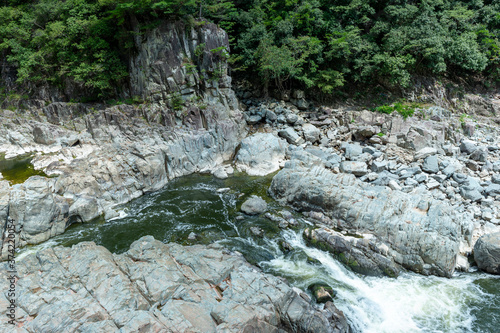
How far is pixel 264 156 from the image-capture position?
20000mm

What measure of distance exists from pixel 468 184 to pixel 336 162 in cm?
722

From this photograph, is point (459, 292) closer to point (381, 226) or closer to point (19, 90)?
point (381, 226)

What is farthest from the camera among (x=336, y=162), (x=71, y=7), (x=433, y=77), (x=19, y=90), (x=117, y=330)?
(x=19, y=90)

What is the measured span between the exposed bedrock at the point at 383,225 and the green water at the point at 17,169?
655 inches

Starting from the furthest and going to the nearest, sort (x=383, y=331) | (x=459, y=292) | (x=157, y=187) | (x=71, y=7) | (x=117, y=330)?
(x=71, y=7) < (x=157, y=187) < (x=459, y=292) < (x=383, y=331) < (x=117, y=330)

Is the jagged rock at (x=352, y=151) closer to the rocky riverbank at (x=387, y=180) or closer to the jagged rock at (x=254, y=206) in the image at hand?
the rocky riverbank at (x=387, y=180)

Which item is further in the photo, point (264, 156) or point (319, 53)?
point (319, 53)

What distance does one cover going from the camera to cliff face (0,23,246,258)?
17156 mm

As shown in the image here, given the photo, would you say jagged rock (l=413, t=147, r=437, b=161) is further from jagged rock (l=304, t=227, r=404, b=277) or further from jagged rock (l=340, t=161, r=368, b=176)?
jagged rock (l=304, t=227, r=404, b=277)

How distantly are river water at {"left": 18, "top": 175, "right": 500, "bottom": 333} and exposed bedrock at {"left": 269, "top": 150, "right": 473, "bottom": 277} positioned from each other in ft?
1.93

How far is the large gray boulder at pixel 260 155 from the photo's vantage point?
19609 mm

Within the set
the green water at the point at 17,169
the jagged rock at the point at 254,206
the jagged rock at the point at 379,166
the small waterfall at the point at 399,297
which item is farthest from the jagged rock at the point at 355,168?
the green water at the point at 17,169

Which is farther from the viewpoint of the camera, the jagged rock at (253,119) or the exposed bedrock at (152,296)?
the jagged rock at (253,119)

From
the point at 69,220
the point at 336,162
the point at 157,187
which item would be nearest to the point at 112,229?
the point at 69,220
